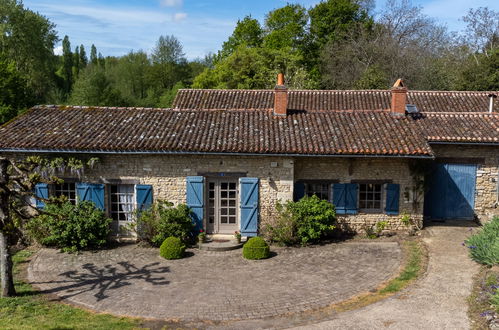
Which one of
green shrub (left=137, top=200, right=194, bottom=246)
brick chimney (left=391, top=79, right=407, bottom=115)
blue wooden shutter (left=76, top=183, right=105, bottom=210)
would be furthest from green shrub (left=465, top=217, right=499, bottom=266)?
blue wooden shutter (left=76, top=183, right=105, bottom=210)

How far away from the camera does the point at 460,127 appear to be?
50.4 feet

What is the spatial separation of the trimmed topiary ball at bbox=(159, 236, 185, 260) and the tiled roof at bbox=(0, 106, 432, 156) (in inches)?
115

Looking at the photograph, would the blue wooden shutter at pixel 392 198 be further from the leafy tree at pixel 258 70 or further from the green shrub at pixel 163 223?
the leafy tree at pixel 258 70

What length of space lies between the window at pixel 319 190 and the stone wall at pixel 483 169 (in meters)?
4.49

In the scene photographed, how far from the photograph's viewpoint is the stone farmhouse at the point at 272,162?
44.4 ft

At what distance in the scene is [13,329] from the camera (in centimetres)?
813

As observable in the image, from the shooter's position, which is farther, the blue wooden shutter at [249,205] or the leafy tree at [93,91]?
the leafy tree at [93,91]

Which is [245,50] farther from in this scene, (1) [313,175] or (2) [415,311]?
(2) [415,311]

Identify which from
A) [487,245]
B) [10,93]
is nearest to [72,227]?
[487,245]

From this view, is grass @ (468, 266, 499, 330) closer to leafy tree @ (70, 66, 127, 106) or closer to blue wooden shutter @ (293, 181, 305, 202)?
blue wooden shutter @ (293, 181, 305, 202)

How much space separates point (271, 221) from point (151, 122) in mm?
5807

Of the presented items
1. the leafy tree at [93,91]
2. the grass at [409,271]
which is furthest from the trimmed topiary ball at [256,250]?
the leafy tree at [93,91]

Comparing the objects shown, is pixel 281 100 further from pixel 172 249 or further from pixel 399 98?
pixel 172 249

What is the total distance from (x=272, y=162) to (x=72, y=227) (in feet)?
22.3
